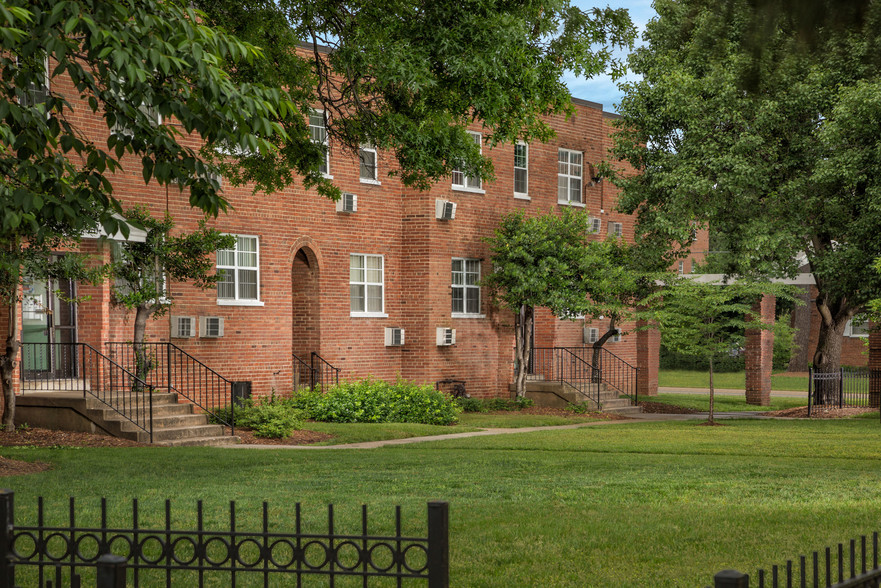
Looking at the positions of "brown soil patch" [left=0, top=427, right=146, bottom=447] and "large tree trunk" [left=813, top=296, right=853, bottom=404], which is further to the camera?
"large tree trunk" [left=813, top=296, right=853, bottom=404]

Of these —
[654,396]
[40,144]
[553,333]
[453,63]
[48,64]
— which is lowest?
[654,396]

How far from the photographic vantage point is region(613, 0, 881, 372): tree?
24266 millimetres

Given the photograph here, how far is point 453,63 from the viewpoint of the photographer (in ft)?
44.2

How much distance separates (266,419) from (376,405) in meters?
3.35

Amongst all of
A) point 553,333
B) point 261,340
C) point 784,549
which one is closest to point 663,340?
point 553,333

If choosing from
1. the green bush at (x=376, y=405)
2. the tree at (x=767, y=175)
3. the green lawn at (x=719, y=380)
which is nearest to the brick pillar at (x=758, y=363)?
the tree at (x=767, y=175)

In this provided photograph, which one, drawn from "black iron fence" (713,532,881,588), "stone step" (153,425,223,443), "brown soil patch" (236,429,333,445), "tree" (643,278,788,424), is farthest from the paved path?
"black iron fence" (713,532,881,588)

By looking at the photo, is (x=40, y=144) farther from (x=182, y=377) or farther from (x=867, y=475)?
(x=182, y=377)

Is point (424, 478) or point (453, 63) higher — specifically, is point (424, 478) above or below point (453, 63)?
below

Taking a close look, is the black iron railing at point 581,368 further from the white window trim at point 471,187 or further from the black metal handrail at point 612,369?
the white window trim at point 471,187

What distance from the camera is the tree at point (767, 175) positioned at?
24266mm

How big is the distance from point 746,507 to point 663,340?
13.2m

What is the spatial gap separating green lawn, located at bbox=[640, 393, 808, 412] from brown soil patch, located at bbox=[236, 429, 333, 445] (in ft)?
47.4

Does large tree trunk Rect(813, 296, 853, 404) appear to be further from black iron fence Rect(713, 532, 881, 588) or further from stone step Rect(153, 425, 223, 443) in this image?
black iron fence Rect(713, 532, 881, 588)
